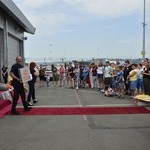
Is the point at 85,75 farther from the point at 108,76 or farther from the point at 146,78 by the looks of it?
the point at 146,78

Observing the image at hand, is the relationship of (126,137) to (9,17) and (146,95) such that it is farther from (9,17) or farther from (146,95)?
(9,17)

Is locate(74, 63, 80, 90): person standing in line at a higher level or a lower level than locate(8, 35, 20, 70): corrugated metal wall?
lower

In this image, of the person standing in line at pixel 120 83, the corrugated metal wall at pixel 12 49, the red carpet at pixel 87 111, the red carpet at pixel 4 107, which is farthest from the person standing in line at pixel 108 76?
the corrugated metal wall at pixel 12 49

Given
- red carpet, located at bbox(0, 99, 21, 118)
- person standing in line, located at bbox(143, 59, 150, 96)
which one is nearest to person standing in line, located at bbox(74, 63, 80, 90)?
person standing in line, located at bbox(143, 59, 150, 96)

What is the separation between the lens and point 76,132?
9.81 m

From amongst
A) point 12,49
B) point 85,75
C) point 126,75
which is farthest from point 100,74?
point 12,49

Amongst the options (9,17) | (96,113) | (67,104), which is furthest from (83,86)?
(96,113)

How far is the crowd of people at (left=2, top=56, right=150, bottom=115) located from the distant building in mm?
1687

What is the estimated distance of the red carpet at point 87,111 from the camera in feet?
43.6

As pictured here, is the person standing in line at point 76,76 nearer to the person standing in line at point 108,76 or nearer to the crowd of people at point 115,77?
the crowd of people at point 115,77

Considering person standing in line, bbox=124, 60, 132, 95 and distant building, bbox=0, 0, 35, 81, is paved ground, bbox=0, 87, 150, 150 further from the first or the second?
distant building, bbox=0, 0, 35, 81

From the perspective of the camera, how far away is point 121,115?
41.7 feet

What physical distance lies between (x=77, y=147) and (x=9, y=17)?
73.4 ft

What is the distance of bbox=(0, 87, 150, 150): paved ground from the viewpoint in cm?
833
